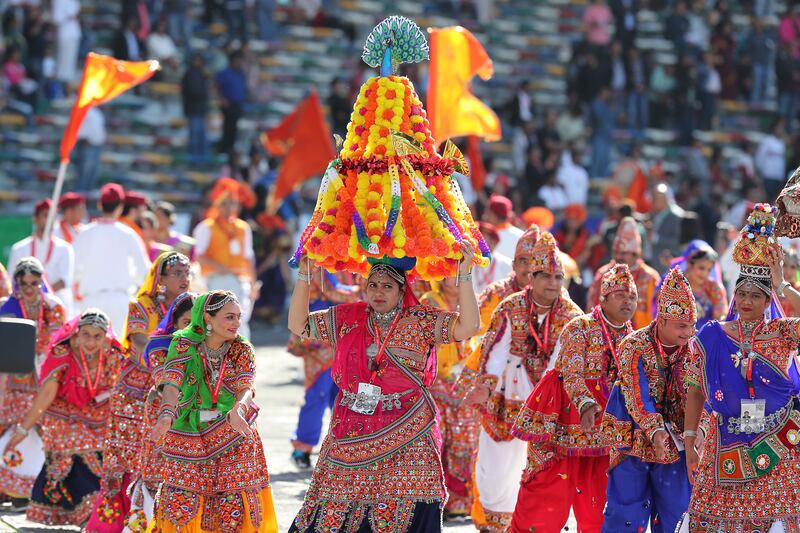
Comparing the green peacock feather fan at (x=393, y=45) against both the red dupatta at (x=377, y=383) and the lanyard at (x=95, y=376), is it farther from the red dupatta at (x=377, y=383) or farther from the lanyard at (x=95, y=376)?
the lanyard at (x=95, y=376)

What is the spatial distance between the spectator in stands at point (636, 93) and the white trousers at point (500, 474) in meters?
18.9

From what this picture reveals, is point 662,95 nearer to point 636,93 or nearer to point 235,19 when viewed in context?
point 636,93

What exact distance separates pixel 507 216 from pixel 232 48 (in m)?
12.2

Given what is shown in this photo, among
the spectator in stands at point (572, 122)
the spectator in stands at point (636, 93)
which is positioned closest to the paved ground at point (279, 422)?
the spectator in stands at point (572, 122)

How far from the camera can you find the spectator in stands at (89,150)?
74.9 ft

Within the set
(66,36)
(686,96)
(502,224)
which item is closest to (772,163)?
(686,96)

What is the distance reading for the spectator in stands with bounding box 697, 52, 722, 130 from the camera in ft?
98.0

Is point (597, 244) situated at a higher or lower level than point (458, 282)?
lower

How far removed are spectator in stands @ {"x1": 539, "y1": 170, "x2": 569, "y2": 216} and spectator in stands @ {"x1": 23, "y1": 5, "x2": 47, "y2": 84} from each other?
296 inches

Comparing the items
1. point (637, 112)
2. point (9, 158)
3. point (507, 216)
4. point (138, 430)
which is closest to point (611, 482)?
point (138, 430)

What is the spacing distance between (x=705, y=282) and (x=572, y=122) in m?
15.0

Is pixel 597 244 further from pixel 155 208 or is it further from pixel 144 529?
pixel 144 529

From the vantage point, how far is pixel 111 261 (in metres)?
15.1

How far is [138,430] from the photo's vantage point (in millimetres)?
10750
